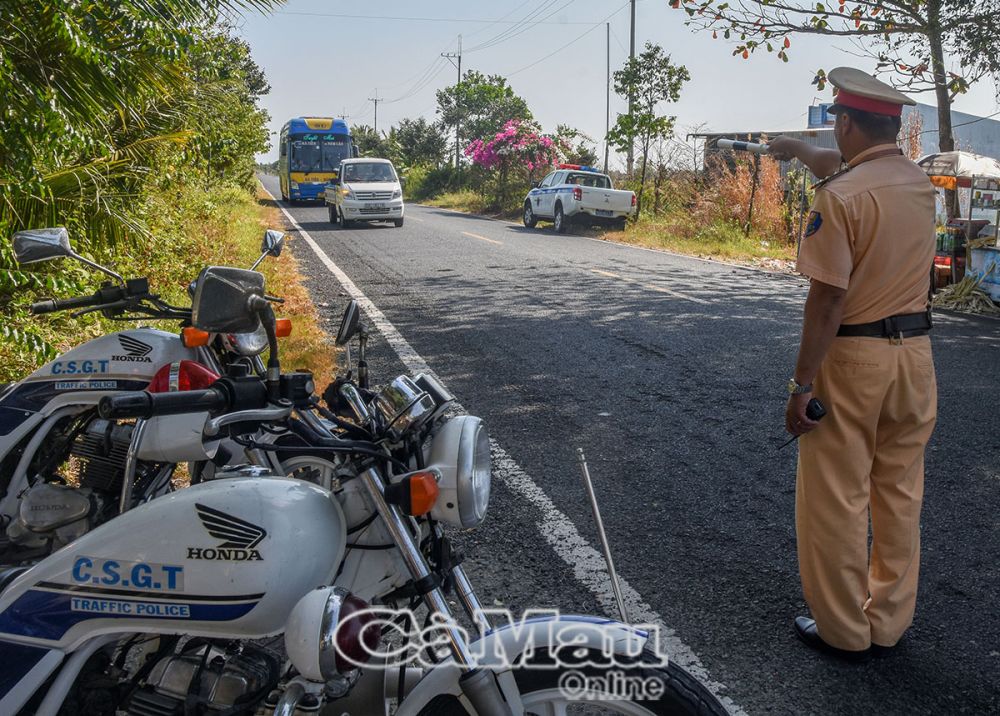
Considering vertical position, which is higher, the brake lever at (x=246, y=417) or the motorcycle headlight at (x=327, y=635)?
the brake lever at (x=246, y=417)

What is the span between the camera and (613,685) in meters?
2.11

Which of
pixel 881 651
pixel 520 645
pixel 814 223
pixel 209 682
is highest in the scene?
pixel 814 223

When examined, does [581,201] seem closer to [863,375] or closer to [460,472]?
[863,375]

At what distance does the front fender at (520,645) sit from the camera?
2100 mm

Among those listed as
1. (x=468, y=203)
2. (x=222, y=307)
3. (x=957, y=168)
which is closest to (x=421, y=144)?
(x=468, y=203)

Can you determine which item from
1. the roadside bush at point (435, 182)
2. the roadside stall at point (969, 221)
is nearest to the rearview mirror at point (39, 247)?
the roadside stall at point (969, 221)

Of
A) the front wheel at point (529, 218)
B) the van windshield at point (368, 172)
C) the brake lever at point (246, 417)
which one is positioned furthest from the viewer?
the front wheel at point (529, 218)

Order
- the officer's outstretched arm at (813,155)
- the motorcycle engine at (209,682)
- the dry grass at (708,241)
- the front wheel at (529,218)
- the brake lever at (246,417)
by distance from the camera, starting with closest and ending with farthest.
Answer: the brake lever at (246,417), the motorcycle engine at (209,682), the officer's outstretched arm at (813,155), the dry grass at (708,241), the front wheel at (529,218)

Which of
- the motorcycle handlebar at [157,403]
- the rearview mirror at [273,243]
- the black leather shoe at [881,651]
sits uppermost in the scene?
the rearview mirror at [273,243]

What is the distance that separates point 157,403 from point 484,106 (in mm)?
52587

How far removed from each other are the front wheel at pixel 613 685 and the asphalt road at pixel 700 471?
1072 mm

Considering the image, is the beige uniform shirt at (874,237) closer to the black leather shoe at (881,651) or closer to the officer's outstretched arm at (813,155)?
the officer's outstretched arm at (813,155)

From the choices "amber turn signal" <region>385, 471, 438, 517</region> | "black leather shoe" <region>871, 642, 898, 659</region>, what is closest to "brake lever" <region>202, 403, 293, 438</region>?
"amber turn signal" <region>385, 471, 438, 517</region>

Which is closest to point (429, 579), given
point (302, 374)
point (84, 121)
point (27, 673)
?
point (302, 374)
